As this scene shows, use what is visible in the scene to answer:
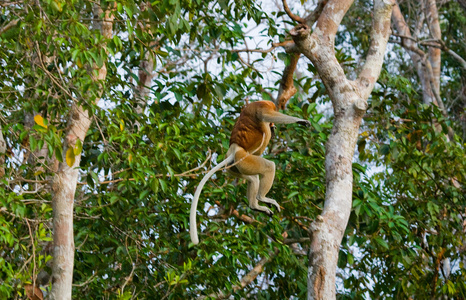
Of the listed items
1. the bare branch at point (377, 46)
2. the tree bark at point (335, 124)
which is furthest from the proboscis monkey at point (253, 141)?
the bare branch at point (377, 46)

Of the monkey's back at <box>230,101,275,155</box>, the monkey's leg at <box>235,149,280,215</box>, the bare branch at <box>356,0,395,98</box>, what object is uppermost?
the bare branch at <box>356,0,395,98</box>

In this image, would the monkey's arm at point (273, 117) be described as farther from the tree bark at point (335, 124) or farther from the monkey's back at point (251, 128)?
the tree bark at point (335, 124)

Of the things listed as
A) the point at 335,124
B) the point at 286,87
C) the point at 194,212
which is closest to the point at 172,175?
the point at 194,212

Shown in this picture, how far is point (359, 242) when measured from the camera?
474 cm

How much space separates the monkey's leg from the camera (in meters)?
3.74

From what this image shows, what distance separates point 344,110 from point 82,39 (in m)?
1.60

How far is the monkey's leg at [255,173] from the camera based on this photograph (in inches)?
147

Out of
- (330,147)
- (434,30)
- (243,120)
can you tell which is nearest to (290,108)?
(243,120)

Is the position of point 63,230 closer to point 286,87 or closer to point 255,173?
point 255,173

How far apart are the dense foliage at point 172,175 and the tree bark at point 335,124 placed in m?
0.73

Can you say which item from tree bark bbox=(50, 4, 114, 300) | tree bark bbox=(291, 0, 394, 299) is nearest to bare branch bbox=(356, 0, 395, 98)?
tree bark bbox=(291, 0, 394, 299)

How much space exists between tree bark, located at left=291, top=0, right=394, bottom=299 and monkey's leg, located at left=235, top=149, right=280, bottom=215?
50 centimetres

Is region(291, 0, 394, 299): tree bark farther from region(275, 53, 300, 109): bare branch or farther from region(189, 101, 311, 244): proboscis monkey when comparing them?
region(275, 53, 300, 109): bare branch

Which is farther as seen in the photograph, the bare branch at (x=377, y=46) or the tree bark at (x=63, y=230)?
the bare branch at (x=377, y=46)
